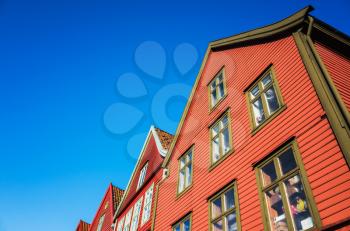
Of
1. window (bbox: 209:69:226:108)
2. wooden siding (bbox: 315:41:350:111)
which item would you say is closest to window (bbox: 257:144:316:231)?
wooden siding (bbox: 315:41:350:111)

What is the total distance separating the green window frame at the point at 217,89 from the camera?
38.1 ft

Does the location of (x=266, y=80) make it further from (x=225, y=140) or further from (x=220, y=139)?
(x=220, y=139)

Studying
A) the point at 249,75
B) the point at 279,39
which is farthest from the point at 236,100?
the point at 279,39

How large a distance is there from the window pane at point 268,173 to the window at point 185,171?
4.55 metres

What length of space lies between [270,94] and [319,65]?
1809mm

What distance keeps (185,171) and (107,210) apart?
14658mm

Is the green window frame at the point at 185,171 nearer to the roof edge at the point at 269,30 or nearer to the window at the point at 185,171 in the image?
the window at the point at 185,171

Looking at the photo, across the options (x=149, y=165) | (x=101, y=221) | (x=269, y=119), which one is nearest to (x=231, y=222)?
(x=269, y=119)

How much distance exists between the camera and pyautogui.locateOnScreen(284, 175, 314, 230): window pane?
552 cm

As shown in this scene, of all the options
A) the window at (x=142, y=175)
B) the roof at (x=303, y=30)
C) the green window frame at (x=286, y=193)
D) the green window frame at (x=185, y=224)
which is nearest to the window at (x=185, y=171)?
the green window frame at (x=185, y=224)

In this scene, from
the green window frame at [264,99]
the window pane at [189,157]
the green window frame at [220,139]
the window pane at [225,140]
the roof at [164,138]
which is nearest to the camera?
the green window frame at [264,99]

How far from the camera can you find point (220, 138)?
405 inches

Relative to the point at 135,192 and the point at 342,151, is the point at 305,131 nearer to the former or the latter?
the point at 342,151

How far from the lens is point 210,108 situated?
474 inches
